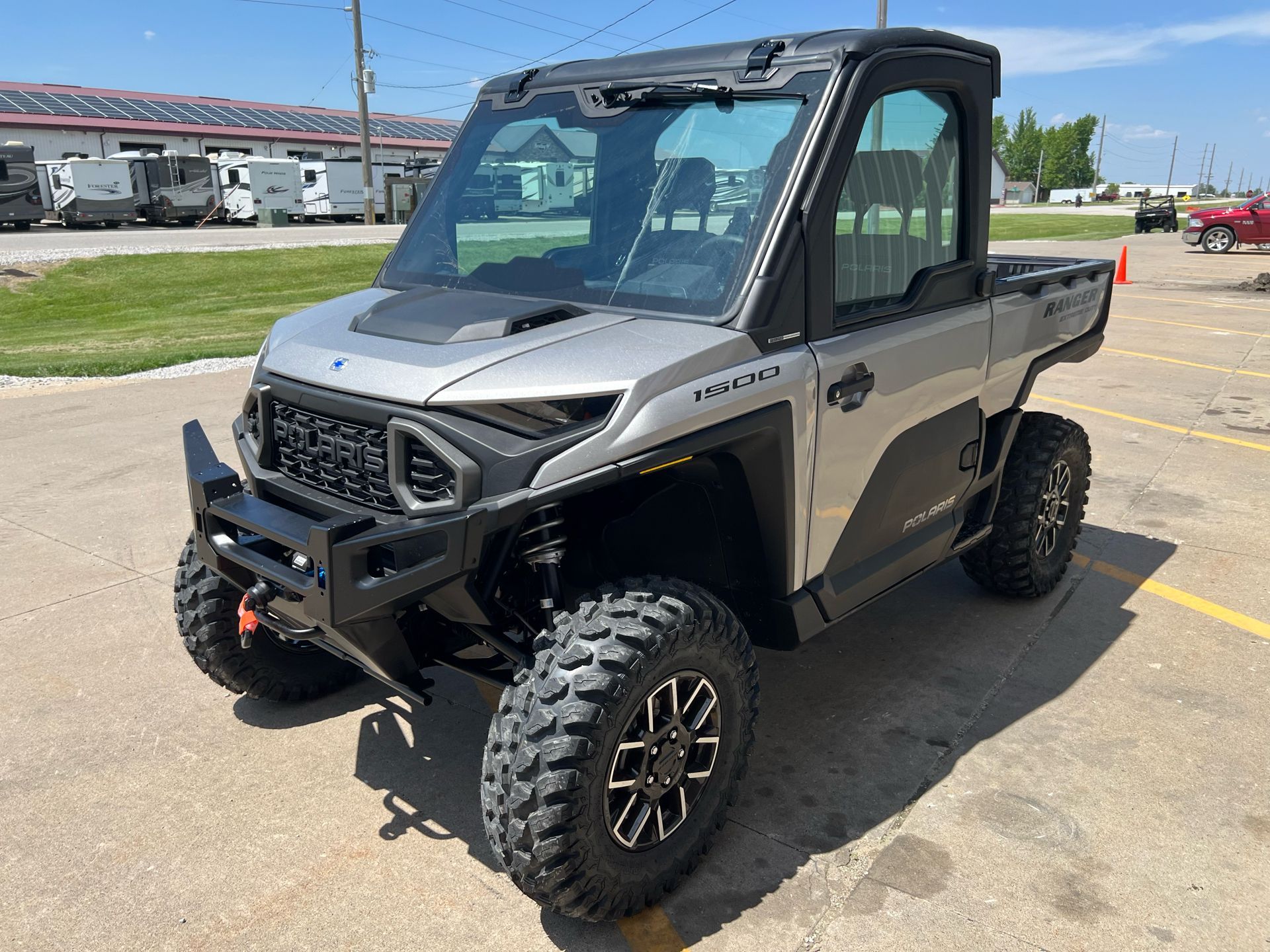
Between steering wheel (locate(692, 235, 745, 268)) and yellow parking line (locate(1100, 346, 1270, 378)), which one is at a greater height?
steering wheel (locate(692, 235, 745, 268))

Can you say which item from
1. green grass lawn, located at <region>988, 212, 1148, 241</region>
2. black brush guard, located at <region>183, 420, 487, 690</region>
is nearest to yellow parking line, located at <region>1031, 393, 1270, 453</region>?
black brush guard, located at <region>183, 420, 487, 690</region>

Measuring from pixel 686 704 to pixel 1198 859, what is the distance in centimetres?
169

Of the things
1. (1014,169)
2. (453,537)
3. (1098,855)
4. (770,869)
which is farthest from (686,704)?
(1014,169)

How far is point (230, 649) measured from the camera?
3.85m

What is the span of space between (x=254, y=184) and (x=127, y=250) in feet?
52.6

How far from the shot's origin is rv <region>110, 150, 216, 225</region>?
3881cm

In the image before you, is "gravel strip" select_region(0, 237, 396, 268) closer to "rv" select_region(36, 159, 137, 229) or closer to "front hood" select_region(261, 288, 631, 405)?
"rv" select_region(36, 159, 137, 229)

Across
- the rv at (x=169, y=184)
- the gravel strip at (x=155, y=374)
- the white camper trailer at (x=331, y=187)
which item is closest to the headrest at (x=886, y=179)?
the gravel strip at (x=155, y=374)

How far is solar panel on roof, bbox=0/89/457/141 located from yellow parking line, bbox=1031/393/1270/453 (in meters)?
50.9

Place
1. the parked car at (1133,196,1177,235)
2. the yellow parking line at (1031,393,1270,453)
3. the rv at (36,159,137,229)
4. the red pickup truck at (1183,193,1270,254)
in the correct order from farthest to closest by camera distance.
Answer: the parked car at (1133,196,1177,235) < the rv at (36,159,137,229) < the red pickup truck at (1183,193,1270,254) < the yellow parking line at (1031,393,1270,453)

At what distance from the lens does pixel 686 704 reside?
9.76ft

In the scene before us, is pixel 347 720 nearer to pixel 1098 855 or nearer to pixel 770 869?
pixel 770 869

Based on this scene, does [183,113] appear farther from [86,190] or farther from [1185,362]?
[1185,362]

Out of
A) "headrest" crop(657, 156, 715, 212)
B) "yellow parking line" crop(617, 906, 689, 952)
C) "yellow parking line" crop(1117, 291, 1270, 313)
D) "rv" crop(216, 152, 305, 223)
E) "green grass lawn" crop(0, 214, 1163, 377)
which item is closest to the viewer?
"yellow parking line" crop(617, 906, 689, 952)
